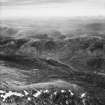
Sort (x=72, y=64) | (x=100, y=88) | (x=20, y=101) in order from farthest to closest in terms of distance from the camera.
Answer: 1. (x=72, y=64)
2. (x=100, y=88)
3. (x=20, y=101)

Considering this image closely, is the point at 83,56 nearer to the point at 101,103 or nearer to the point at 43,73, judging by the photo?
the point at 43,73

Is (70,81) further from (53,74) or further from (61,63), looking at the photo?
(61,63)

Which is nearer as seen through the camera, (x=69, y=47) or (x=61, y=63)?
(x=61, y=63)

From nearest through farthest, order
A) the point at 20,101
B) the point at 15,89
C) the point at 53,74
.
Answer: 1. the point at 20,101
2. the point at 15,89
3. the point at 53,74

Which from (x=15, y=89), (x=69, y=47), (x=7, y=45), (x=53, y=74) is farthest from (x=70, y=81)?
(x=7, y=45)

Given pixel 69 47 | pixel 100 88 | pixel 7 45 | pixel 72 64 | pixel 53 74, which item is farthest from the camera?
pixel 7 45

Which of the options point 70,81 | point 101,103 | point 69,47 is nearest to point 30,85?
point 70,81
